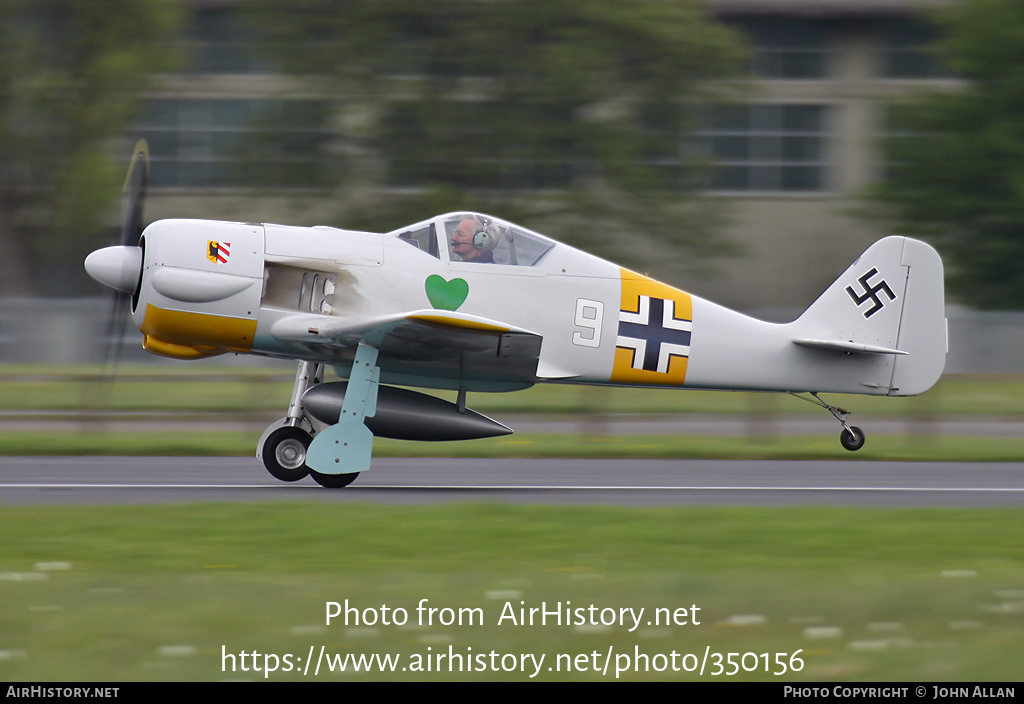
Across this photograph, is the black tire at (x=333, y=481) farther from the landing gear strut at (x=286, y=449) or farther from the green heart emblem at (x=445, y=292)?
the green heart emblem at (x=445, y=292)

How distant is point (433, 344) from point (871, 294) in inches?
181

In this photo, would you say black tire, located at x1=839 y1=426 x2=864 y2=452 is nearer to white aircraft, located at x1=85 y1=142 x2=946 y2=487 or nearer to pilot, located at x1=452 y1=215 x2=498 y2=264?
white aircraft, located at x1=85 y1=142 x2=946 y2=487

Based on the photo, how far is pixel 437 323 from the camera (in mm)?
9461

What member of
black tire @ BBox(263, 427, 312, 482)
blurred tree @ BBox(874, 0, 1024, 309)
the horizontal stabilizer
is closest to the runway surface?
black tire @ BBox(263, 427, 312, 482)

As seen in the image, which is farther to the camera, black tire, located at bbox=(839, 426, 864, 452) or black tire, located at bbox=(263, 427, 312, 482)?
black tire, located at bbox=(839, 426, 864, 452)

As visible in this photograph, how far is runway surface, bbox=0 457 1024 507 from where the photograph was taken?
987 centimetres

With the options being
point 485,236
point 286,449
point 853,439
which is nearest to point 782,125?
point 853,439

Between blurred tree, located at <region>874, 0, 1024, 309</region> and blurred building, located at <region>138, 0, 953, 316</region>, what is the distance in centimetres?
185

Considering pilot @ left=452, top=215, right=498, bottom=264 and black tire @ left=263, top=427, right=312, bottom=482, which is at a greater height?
pilot @ left=452, top=215, right=498, bottom=264

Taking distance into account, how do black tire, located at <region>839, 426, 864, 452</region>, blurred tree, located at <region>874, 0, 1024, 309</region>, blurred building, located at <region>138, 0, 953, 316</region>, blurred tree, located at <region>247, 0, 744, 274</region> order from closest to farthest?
black tire, located at <region>839, 426, 864, 452</region> < blurred tree, located at <region>247, 0, 744, 274</region> < blurred tree, located at <region>874, 0, 1024, 309</region> < blurred building, located at <region>138, 0, 953, 316</region>

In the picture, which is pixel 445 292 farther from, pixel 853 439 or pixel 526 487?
pixel 853 439

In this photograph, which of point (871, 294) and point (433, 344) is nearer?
point (433, 344)

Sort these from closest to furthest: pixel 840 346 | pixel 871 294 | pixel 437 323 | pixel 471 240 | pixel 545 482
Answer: pixel 437 323 < pixel 471 240 < pixel 545 482 < pixel 840 346 < pixel 871 294

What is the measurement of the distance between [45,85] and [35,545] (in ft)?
94.3
